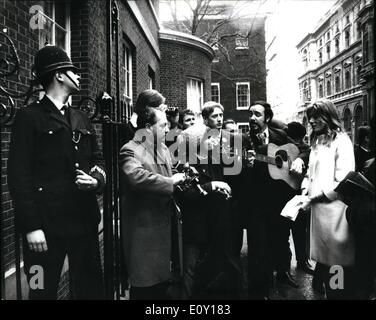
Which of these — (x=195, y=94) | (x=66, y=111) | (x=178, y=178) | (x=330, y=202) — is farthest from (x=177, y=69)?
(x=66, y=111)

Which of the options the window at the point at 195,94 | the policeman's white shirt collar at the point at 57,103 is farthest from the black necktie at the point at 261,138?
the window at the point at 195,94

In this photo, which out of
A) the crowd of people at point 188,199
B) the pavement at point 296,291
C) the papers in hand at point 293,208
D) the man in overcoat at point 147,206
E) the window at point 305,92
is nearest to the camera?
the crowd of people at point 188,199

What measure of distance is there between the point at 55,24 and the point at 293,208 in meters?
3.46

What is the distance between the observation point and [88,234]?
2.46 meters

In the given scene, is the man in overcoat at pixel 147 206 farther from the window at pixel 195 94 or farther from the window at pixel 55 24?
the window at pixel 195 94

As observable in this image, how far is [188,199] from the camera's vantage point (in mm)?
3426

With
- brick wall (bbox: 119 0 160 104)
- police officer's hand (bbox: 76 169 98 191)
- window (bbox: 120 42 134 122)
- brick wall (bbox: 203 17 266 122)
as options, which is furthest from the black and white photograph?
brick wall (bbox: 203 17 266 122)

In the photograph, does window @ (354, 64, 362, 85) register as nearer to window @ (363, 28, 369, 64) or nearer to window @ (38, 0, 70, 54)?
window @ (363, 28, 369, 64)

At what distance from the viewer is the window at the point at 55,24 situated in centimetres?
391

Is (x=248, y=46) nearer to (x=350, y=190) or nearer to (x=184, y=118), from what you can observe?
(x=184, y=118)

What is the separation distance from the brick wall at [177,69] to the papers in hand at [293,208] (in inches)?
399

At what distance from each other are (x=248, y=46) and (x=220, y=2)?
2.94 meters

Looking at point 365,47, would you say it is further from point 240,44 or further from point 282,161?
point 240,44

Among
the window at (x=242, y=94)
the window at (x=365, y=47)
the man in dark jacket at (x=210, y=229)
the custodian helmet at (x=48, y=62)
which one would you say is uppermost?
the window at (x=242, y=94)
